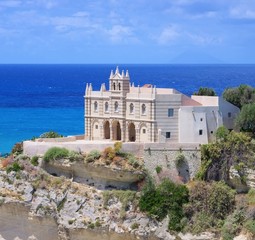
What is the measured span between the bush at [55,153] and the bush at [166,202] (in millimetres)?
5691

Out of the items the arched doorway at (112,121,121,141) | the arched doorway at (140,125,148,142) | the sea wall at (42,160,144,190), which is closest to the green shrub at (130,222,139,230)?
the sea wall at (42,160,144,190)

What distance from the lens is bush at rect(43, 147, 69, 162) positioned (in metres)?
44.4

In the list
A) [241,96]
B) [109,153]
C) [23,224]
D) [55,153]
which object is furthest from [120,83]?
[23,224]

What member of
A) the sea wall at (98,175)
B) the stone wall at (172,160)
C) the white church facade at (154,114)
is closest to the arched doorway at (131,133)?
the white church facade at (154,114)

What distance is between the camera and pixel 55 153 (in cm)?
4444

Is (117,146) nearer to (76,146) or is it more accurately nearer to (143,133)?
(76,146)

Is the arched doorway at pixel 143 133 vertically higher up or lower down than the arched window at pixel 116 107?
lower down

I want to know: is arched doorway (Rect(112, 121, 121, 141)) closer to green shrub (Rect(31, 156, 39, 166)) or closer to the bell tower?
the bell tower

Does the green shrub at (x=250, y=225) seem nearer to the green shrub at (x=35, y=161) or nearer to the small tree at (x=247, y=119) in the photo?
the small tree at (x=247, y=119)

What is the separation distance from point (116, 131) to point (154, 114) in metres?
4.19

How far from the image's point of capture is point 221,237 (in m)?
39.8

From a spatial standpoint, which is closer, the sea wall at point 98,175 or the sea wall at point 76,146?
the sea wall at point 98,175

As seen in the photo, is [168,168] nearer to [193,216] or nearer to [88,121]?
[193,216]

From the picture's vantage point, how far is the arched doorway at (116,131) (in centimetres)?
4806
